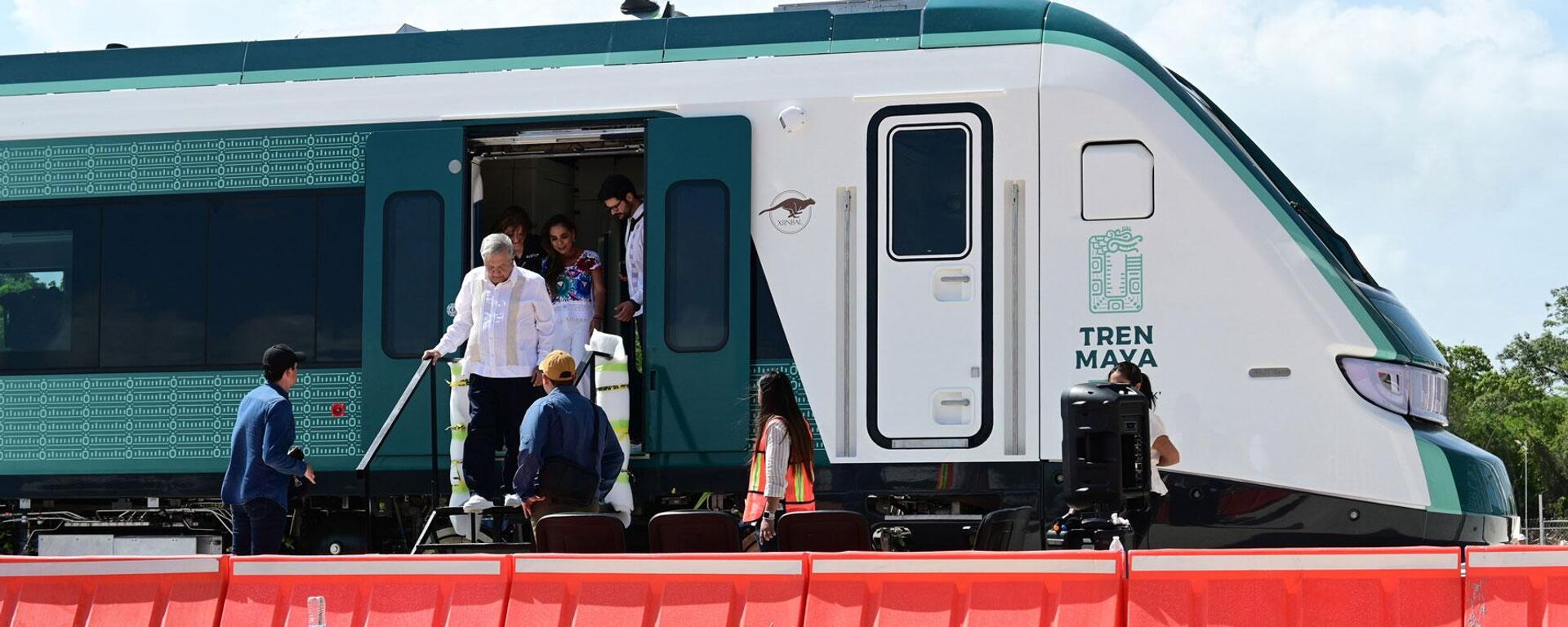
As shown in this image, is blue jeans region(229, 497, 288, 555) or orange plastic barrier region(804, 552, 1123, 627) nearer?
orange plastic barrier region(804, 552, 1123, 627)

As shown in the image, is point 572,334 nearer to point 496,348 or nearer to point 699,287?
point 496,348

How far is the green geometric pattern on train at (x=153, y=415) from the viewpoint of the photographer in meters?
9.36

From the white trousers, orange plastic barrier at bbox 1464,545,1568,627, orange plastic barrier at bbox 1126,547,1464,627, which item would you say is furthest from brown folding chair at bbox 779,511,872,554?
orange plastic barrier at bbox 1464,545,1568,627

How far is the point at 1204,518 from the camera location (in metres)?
8.41

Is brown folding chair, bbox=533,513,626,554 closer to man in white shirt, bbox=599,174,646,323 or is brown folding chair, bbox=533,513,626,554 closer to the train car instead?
the train car

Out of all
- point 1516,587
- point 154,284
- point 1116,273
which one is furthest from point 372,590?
point 1516,587

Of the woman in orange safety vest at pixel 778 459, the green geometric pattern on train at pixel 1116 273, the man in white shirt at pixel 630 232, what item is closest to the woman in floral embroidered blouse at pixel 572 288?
the man in white shirt at pixel 630 232

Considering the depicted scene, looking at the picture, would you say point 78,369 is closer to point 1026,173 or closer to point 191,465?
point 191,465

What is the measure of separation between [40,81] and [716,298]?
4.20 metres

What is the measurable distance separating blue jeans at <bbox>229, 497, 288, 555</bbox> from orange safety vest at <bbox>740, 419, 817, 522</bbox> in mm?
2325

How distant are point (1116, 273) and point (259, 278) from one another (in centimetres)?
458

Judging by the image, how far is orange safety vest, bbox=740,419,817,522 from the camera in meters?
8.38

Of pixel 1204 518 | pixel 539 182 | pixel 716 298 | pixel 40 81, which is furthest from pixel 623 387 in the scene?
pixel 40 81

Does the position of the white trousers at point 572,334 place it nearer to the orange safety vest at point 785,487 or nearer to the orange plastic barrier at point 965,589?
the orange safety vest at point 785,487
